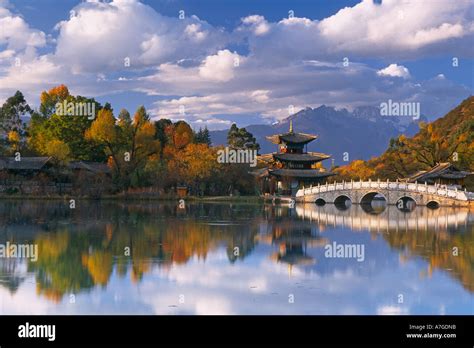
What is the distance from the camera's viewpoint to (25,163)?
1864 inches

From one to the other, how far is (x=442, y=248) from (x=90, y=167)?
113 feet

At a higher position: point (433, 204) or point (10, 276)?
point (433, 204)

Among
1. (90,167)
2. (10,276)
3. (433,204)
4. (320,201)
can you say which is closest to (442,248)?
(10,276)

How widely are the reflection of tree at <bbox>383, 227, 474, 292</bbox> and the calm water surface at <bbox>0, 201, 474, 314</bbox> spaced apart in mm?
31

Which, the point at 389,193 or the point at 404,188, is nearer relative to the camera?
the point at 404,188

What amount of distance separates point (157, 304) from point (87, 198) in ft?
115

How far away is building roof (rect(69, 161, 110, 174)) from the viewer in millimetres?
48916

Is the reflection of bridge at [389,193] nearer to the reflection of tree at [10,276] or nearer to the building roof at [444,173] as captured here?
the building roof at [444,173]

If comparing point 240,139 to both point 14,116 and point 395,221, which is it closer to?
point 14,116

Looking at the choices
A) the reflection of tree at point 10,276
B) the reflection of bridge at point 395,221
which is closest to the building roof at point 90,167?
the reflection of bridge at point 395,221

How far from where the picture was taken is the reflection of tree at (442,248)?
50.5 ft

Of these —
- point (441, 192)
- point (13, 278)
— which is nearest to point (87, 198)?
point (441, 192)

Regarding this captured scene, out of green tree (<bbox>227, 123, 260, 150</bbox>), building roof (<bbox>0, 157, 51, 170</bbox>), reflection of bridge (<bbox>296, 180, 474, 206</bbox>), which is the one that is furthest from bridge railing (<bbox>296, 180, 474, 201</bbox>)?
building roof (<bbox>0, 157, 51, 170</bbox>)

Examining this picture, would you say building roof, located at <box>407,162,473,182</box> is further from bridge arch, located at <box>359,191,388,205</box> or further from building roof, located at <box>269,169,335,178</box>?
building roof, located at <box>269,169,335,178</box>
